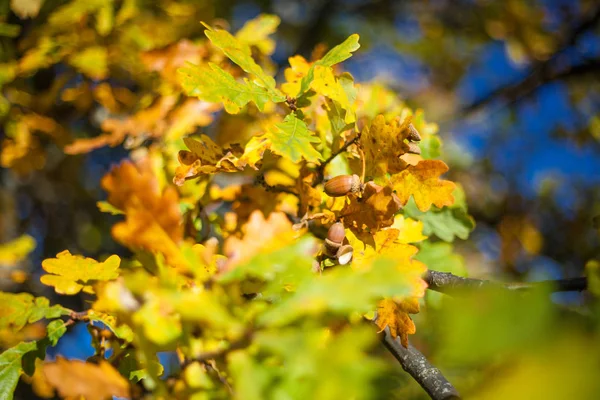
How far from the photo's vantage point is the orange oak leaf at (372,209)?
892 millimetres

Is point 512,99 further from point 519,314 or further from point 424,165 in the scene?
point 519,314

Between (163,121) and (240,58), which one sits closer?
(240,58)

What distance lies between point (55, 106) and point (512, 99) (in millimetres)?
2916

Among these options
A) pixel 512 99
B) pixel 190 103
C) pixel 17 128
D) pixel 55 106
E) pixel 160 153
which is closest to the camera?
pixel 160 153

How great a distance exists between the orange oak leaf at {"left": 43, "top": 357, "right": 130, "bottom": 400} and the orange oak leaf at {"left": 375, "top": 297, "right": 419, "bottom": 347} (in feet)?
1.59

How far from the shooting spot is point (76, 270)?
893mm

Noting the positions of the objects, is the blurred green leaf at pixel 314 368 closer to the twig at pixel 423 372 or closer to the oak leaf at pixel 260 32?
the twig at pixel 423 372

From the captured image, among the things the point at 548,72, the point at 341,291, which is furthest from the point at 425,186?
the point at 548,72

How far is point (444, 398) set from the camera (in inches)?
32.1

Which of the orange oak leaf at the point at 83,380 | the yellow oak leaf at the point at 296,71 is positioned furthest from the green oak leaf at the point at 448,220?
the orange oak leaf at the point at 83,380

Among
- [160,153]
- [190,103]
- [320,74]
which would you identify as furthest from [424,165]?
[190,103]

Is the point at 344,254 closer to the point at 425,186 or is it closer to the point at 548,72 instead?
the point at 425,186

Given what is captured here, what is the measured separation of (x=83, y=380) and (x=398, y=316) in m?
0.55

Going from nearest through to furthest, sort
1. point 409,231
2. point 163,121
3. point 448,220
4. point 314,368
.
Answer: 1. point 314,368
2. point 409,231
3. point 448,220
4. point 163,121
